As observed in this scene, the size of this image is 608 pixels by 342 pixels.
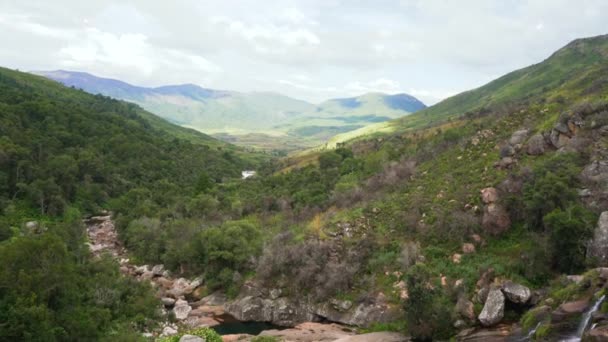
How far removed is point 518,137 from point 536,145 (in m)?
4.90

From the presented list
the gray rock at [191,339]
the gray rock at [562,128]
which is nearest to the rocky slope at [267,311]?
the gray rock at [191,339]

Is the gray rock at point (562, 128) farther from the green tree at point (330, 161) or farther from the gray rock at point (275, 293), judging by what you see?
the green tree at point (330, 161)

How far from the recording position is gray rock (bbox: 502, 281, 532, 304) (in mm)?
40719

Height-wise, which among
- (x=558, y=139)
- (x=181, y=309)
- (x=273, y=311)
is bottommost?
(x=181, y=309)

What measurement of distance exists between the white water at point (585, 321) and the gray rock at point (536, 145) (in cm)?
3013

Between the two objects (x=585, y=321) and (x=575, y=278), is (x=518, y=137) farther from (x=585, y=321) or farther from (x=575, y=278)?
(x=585, y=321)

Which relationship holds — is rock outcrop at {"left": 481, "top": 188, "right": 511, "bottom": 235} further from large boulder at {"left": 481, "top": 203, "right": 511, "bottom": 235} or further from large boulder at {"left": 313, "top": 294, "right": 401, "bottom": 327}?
large boulder at {"left": 313, "top": 294, "right": 401, "bottom": 327}

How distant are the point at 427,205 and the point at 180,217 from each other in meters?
50.5

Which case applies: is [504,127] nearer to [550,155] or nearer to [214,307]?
[550,155]

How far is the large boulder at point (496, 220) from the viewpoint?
50.7m

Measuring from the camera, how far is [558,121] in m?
58.8

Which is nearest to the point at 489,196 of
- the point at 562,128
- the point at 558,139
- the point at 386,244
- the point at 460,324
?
the point at 558,139

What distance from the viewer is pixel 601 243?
39.8 meters

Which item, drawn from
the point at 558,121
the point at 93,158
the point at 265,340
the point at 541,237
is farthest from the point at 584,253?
the point at 93,158
